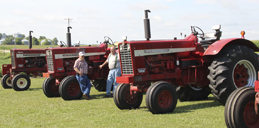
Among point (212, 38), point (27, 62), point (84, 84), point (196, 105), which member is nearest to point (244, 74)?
point (212, 38)

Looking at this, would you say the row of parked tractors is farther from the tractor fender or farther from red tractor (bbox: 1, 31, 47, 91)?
red tractor (bbox: 1, 31, 47, 91)

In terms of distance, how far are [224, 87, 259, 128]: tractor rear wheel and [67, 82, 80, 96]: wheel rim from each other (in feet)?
21.1

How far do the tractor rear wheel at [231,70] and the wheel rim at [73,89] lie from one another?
452cm

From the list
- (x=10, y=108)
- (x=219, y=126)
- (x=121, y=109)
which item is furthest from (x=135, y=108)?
(x=10, y=108)

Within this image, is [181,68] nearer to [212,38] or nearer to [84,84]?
[212,38]

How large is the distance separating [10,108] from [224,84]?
17.5 feet

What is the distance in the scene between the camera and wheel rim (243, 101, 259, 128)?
4.48 metres

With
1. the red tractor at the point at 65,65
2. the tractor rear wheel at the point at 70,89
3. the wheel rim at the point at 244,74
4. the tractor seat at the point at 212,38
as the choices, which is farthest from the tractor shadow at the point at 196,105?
the red tractor at the point at 65,65

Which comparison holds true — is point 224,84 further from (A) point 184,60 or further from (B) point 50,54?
(B) point 50,54

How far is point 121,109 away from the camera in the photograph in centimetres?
749

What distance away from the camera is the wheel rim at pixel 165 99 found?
677cm

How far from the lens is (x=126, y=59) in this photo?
24.0 feet

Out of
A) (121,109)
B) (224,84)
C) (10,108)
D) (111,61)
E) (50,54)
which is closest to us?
(224,84)

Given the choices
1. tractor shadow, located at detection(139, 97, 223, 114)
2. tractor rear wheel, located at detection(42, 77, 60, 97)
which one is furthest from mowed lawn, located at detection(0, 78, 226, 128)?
tractor rear wheel, located at detection(42, 77, 60, 97)
